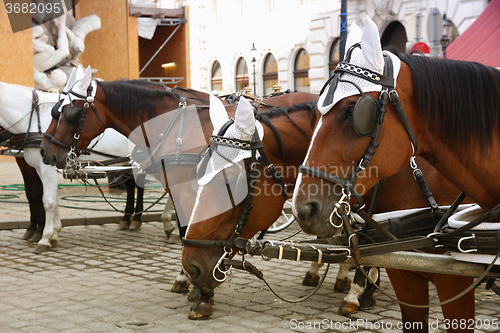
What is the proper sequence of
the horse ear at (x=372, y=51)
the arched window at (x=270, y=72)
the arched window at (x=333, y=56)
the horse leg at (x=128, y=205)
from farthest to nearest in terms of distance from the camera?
the arched window at (x=270, y=72) < the arched window at (x=333, y=56) < the horse leg at (x=128, y=205) < the horse ear at (x=372, y=51)

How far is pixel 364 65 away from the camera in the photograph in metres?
2.09

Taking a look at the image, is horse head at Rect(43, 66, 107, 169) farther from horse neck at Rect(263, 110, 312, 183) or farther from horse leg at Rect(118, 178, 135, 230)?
horse leg at Rect(118, 178, 135, 230)

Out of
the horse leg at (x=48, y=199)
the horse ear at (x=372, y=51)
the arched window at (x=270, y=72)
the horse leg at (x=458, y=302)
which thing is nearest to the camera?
the horse ear at (x=372, y=51)

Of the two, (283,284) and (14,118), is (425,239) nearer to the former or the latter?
(283,284)

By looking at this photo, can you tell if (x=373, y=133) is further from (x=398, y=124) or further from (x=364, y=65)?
(x=364, y=65)

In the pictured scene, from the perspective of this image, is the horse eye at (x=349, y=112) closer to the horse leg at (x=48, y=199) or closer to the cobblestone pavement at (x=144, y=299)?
the cobblestone pavement at (x=144, y=299)

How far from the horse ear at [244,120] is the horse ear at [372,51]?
47.6 inches

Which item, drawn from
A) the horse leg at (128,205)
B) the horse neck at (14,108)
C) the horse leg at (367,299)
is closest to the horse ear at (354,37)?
the horse leg at (367,299)

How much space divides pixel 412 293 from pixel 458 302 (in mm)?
281

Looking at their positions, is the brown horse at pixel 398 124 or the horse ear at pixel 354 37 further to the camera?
the horse ear at pixel 354 37

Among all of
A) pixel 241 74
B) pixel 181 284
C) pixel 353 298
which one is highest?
pixel 241 74

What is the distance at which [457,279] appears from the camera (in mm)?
2676

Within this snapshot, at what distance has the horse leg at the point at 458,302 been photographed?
8.75 ft

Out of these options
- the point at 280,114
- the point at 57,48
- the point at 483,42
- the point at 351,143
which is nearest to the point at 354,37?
the point at 351,143
